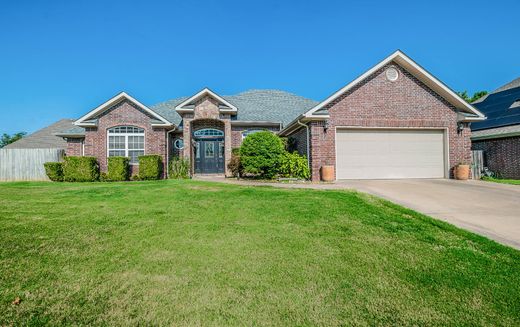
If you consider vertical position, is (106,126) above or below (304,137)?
above

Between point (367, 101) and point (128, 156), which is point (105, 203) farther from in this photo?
point (367, 101)

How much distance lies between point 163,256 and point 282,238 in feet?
5.94

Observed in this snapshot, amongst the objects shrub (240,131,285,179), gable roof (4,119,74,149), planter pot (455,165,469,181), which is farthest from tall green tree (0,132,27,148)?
planter pot (455,165,469,181)

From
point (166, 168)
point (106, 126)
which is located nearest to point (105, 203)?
point (166, 168)

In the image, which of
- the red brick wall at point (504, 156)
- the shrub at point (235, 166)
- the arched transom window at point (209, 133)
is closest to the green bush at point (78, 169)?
the arched transom window at point (209, 133)

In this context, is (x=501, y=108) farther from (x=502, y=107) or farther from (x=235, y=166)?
(x=235, y=166)

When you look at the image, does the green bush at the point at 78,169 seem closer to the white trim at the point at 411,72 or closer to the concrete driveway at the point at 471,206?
the white trim at the point at 411,72

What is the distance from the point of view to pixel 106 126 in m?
15.6

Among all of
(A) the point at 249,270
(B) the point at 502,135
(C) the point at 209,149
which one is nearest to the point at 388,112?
(B) the point at 502,135

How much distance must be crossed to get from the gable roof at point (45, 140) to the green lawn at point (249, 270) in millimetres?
23425

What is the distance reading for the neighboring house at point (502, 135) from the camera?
14.5 metres

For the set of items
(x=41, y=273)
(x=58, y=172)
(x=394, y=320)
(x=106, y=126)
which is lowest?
(x=394, y=320)

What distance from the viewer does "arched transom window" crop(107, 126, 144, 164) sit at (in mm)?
15734

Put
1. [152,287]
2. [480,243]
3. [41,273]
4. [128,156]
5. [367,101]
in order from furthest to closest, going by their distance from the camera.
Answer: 1. [128,156]
2. [367,101]
3. [480,243]
4. [41,273]
5. [152,287]
